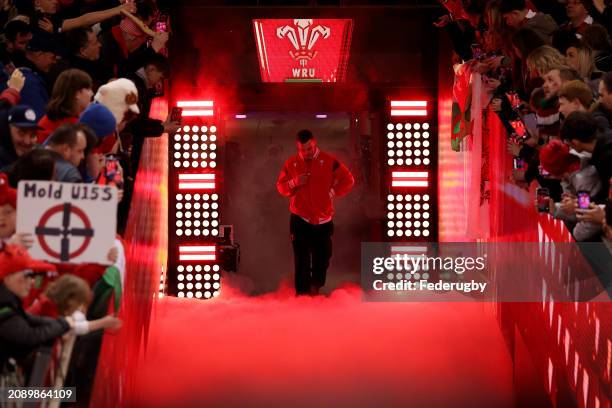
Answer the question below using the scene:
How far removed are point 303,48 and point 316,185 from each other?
1.39 m

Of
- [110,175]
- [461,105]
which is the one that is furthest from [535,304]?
[110,175]

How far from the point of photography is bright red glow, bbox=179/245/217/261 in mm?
11930

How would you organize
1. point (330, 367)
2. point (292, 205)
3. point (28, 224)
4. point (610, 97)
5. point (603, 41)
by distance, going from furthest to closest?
point (292, 205) < point (330, 367) < point (603, 41) < point (610, 97) < point (28, 224)

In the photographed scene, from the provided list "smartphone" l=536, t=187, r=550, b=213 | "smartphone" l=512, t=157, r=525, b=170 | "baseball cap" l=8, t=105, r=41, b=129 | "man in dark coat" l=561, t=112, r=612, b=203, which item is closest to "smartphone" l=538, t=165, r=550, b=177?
"smartphone" l=536, t=187, r=550, b=213

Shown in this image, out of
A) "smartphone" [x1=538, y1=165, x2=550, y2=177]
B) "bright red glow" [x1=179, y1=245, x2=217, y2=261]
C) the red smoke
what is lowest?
the red smoke

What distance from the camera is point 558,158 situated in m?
6.96

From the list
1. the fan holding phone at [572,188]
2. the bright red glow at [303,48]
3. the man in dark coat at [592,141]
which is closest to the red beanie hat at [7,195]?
the fan holding phone at [572,188]

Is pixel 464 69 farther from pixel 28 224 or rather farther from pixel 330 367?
pixel 28 224

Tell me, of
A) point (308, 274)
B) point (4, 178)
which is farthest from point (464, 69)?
point (4, 178)

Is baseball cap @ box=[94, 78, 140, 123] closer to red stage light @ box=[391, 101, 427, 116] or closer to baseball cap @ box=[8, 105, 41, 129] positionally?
baseball cap @ box=[8, 105, 41, 129]

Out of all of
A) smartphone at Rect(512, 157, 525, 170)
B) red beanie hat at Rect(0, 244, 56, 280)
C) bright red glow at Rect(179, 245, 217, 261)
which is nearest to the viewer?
red beanie hat at Rect(0, 244, 56, 280)

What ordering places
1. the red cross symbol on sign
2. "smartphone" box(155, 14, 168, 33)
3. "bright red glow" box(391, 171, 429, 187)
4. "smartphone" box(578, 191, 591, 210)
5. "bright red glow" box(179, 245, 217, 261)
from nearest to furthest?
the red cross symbol on sign < "smartphone" box(578, 191, 591, 210) < "smartphone" box(155, 14, 168, 33) < "bright red glow" box(179, 245, 217, 261) < "bright red glow" box(391, 171, 429, 187)

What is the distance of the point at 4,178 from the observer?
5.86m

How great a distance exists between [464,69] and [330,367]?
112 inches
